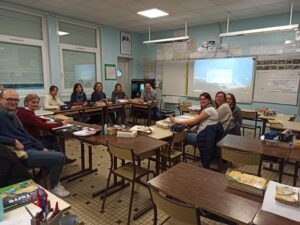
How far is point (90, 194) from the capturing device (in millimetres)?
2627

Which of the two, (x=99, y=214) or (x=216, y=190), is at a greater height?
(x=216, y=190)

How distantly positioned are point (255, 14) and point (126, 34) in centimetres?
394

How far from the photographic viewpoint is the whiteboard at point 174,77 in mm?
6771

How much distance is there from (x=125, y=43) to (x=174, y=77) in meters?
2.04

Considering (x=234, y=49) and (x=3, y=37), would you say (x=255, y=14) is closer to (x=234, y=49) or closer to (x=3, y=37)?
(x=234, y=49)

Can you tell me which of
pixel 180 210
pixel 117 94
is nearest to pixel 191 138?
pixel 180 210

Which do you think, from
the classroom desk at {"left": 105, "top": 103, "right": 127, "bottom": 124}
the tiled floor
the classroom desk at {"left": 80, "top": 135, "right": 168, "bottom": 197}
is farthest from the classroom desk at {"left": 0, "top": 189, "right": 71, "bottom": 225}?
the classroom desk at {"left": 105, "top": 103, "right": 127, "bottom": 124}

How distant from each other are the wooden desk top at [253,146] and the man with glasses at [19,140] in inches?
75.2

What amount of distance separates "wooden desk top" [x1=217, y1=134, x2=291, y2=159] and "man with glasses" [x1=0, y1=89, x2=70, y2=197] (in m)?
1.91

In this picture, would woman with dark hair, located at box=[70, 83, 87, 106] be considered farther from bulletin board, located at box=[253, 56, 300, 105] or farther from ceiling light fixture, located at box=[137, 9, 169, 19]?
bulletin board, located at box=[253, 56, 300, 105]

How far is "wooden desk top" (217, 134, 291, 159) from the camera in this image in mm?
2203

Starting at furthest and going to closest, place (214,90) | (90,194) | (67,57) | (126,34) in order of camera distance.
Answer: (126,34) < (214,90) < (67,57) < (90,194)

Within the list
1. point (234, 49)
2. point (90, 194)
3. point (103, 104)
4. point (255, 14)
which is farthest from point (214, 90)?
point (90, 194)

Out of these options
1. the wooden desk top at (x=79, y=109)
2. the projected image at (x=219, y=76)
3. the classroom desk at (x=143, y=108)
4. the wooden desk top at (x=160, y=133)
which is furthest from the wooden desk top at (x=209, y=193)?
the projected image at (x=219, y=76)
